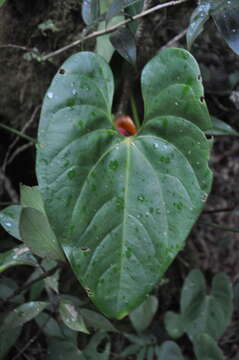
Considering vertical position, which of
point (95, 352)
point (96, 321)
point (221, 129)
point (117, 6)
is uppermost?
point (117, 6)

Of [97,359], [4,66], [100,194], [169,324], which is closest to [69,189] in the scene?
[100,194]

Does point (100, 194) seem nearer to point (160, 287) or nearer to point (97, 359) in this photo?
point (97, 359)

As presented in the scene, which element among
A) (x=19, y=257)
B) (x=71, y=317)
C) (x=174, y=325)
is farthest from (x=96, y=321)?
(x=174, y=325)

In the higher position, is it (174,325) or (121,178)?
(121,178)

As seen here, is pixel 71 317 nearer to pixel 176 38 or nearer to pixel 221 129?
pixel 221 129

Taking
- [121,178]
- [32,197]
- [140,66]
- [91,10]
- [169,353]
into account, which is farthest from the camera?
[140,66]

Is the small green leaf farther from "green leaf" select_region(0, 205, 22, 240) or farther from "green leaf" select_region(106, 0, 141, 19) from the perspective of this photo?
"green leaf" select_region(106, 0, 141, 19)

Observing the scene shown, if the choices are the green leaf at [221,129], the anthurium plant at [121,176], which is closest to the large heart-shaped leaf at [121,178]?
the anthurium plant at [121,176]
